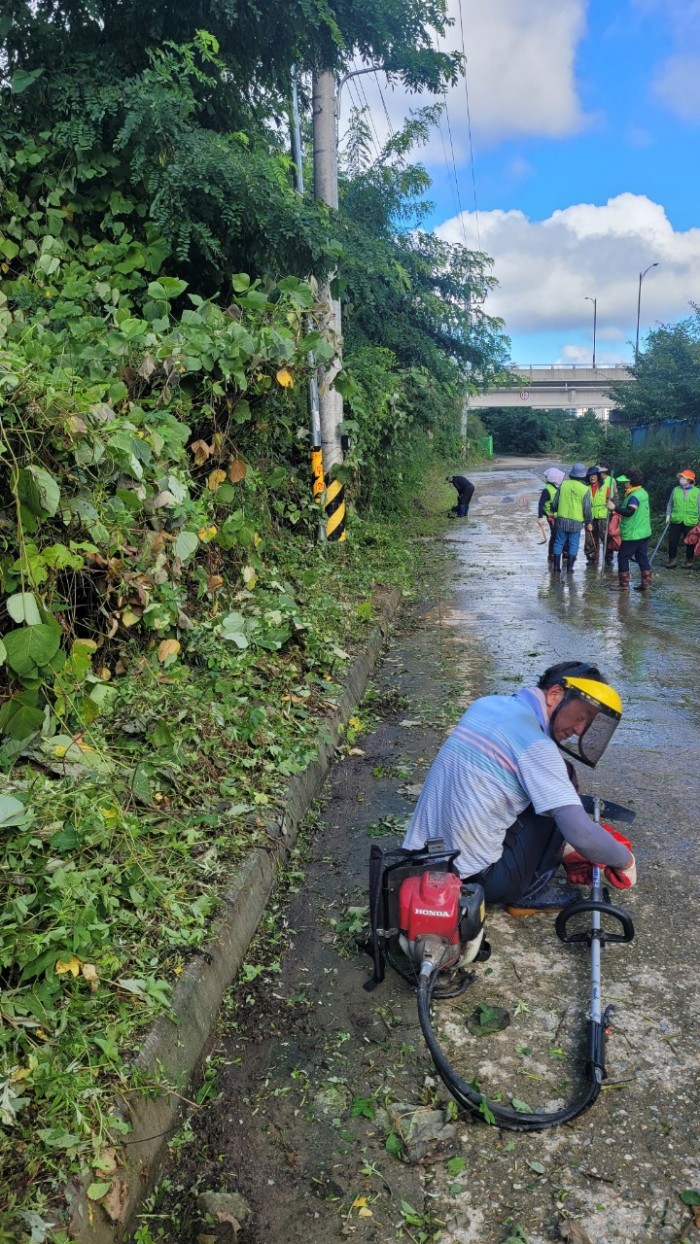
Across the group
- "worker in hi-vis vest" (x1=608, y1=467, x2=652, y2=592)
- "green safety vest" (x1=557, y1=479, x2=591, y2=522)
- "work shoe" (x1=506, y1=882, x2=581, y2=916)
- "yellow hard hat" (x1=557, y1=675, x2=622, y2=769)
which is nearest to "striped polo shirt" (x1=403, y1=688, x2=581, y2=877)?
"yellow hard hat" (x1=557, y1=675, x2=622, y2=769)

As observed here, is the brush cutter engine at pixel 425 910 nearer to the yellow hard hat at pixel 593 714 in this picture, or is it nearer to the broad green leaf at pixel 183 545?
the yellow hard hat at pixel 593 714

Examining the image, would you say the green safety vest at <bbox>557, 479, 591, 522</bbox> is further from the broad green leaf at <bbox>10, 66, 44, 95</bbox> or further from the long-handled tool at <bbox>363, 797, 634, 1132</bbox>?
the long-handled tool at <bbox>363, 797, 634, 1132</bbox>

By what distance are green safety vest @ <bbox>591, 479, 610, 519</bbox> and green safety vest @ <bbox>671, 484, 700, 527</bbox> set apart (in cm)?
132

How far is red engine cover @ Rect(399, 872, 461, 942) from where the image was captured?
3115 mm

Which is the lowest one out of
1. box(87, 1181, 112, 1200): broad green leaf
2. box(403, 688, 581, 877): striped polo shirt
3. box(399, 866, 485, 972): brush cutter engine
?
box(87, 1181, 112, 1200): broad green leaf

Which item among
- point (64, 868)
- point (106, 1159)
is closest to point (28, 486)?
point (64, 868)

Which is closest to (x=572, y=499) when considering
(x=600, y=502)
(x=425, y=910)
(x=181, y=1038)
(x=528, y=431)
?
(x=600, y=502)

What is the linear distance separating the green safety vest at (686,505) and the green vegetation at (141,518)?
542cm

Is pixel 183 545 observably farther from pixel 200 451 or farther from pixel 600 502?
pixel 600 502

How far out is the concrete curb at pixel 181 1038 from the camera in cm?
224

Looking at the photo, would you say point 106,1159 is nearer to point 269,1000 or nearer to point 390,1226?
point 390,1226

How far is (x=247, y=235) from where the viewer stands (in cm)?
832

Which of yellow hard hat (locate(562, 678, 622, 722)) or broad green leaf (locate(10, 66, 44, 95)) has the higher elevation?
broad green leaf (locate(10, 66, 44, 95))

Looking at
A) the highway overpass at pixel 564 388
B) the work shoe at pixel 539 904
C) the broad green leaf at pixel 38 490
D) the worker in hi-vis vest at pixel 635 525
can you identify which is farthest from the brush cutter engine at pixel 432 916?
the highway overpass at pixel 564 388
